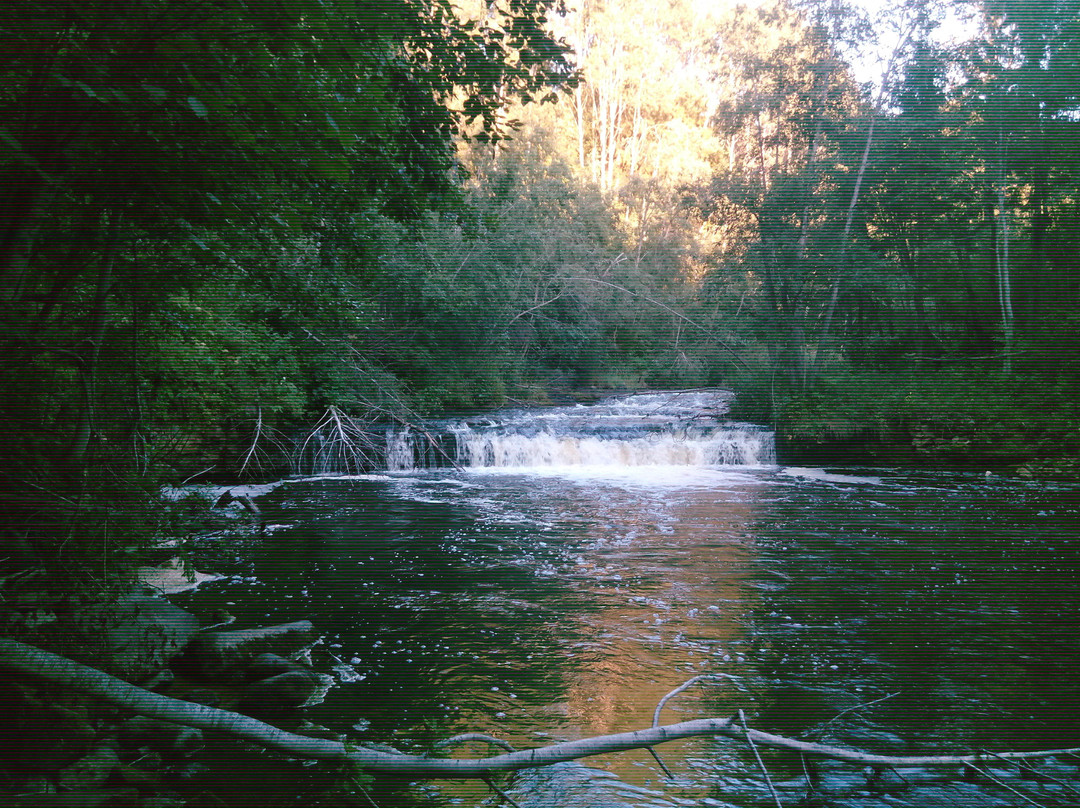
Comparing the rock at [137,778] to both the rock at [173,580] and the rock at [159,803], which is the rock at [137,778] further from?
the rock at [173,580]

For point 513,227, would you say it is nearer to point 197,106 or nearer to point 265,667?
point 265,667

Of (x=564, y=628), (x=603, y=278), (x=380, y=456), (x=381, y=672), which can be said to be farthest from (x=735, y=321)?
(x=381, y=672)

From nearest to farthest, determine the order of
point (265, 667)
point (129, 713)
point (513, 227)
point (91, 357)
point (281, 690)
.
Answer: point (129, 713) < point (91, 357) < point (281, 690) < point (265, 667) < point (513, 227)

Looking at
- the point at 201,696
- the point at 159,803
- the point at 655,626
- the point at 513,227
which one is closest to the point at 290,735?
the point at 159,803

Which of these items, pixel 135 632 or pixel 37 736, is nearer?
pixel 37 736

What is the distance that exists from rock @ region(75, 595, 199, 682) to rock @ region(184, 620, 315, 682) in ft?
0.18

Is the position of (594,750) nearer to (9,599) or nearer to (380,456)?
(9,599)

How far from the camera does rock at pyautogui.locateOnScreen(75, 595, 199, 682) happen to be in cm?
142

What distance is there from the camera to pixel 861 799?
4.91 ft

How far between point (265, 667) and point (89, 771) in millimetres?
733

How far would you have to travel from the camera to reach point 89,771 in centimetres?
123

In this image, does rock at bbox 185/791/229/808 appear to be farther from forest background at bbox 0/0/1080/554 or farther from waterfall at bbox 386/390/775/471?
waterfall at bbox 386/390/775/471

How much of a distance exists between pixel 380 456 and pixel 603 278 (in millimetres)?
2839

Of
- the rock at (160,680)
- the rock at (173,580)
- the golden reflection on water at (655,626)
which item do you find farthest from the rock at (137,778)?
the rock at (173,580)
